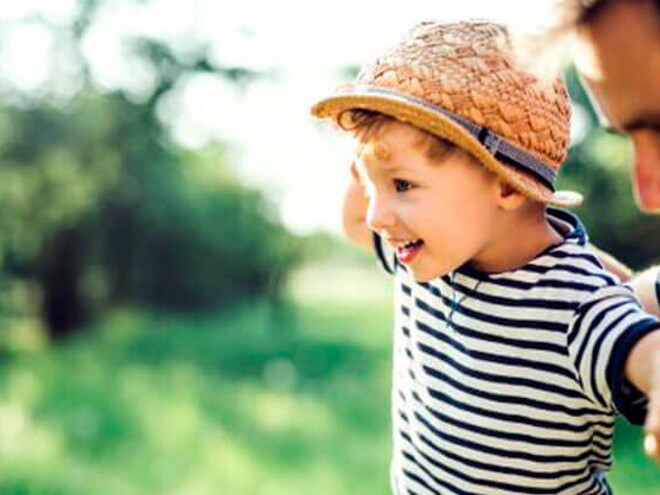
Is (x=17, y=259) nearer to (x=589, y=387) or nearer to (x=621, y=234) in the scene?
(x=621, y=234)

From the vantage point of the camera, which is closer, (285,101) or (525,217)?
(525,217)

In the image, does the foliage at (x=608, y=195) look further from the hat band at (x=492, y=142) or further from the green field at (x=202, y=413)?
the hat band at (x=492, y=142)

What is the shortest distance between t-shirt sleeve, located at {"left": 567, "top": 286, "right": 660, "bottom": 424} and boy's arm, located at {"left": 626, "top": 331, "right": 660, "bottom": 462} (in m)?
0.01

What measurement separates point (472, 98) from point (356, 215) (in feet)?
1.24

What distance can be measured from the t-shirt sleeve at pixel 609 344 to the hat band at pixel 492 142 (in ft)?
0.57

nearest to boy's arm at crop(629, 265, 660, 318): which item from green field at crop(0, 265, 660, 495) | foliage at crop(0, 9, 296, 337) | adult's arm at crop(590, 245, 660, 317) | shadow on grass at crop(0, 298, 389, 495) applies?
adult's arm at crop(590, 245, 660, 317)

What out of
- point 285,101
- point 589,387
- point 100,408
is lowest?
point 589,387

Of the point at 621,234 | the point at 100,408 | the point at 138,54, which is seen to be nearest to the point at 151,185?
the point at 138,54

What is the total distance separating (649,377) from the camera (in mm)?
991

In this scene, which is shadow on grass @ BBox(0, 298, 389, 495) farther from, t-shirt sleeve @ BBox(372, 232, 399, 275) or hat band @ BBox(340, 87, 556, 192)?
hat band @ BBox(340, 87, 556, 192)

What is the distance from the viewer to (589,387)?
3.63 feet

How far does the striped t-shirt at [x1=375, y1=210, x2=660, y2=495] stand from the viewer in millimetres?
1134

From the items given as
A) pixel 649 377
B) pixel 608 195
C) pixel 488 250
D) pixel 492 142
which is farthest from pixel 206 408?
pixel 649 377

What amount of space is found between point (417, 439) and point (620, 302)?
14.0 inches
